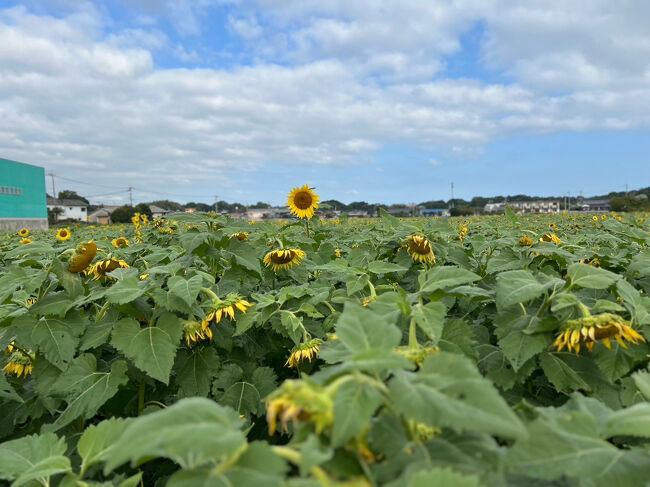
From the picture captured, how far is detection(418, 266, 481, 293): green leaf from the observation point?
1504 millimetres

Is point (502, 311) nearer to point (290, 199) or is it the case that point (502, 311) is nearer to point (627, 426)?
point (627, 426)

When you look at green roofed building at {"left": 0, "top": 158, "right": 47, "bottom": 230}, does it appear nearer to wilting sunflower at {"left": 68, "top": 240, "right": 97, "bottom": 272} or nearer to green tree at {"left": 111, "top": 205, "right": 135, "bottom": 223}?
green tree at {"left": 111, "top": 205, "right": 135, "bottom": 223}

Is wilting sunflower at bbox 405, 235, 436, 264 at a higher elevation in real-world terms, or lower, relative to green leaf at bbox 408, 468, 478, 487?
higher

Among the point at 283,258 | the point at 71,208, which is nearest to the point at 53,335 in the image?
the point at 283,258

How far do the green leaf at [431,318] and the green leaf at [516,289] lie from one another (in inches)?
12.9

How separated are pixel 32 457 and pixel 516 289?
1.68 meters

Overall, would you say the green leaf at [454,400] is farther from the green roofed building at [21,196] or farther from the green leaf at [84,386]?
the green roofed building at [21,196]

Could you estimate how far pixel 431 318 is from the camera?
1328mm

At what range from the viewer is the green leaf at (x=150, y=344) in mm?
1721

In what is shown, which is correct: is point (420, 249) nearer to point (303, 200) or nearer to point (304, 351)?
point (304, 351)

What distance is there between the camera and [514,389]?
68.3 inches

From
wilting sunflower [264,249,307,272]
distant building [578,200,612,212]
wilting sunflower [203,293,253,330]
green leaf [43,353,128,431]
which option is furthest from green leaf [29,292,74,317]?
distant building [578,200,612,212]

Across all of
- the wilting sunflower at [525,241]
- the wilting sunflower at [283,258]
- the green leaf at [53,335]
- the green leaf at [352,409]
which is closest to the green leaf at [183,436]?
the green leaf at [352,409]

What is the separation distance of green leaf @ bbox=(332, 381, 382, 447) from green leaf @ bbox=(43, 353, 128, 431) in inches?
Result: 55.5
